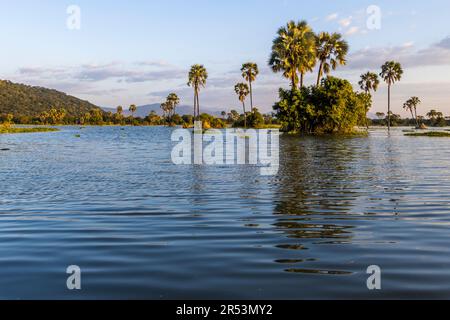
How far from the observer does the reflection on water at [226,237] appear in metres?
6.13

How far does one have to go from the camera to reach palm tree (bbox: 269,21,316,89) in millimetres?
70250

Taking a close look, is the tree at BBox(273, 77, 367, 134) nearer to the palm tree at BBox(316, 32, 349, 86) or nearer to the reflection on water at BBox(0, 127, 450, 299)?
the palm tree at BBox(316, 32, 349, 86)

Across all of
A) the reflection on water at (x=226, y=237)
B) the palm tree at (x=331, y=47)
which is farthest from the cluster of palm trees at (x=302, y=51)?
the reflection on water at (x=226, y=237)

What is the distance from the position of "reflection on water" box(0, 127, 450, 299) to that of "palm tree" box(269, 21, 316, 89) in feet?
179

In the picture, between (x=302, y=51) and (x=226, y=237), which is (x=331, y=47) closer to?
(x=302, y=51)

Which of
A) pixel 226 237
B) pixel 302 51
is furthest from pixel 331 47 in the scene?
pixel 226 237

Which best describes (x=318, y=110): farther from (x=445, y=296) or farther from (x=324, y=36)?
(x=445, y=296)

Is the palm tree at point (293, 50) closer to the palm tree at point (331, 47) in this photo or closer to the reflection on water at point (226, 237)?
the palm tree at point (331, 47)

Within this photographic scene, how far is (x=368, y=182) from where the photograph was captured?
18.2m

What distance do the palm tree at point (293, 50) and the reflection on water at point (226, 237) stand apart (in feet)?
179

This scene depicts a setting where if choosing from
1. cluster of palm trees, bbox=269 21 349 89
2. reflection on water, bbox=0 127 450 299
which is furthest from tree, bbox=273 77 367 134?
reflection on water, bbox=0 127 450 299

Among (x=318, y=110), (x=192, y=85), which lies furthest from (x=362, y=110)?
(x=192, y=85)

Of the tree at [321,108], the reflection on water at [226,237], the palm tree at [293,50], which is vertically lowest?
the reflection on water at [226,237]
